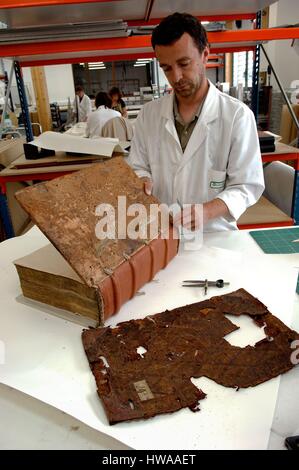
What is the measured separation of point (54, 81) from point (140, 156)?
8.20 metres

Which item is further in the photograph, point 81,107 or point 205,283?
point 81,107

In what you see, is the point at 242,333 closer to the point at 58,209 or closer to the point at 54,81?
the point at 58,209

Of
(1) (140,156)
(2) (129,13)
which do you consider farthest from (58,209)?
(2) (129,13)

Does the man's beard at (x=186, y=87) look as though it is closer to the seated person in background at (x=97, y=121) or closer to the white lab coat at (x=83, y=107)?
the seated person in background at (x=97, y=121)

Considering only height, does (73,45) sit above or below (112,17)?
below

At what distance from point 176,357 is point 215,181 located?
0.71 meters

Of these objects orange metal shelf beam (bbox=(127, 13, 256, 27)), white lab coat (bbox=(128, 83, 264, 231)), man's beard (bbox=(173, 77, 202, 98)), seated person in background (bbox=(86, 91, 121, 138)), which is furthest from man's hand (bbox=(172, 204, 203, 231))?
seated person in background (bbox=(86, 91, 121, 138))

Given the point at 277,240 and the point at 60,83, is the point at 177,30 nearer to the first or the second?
the point at 277,240

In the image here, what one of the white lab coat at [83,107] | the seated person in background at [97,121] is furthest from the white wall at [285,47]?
the white lab coat at [83,107]

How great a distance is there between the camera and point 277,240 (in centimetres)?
111

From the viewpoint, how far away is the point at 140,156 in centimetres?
135

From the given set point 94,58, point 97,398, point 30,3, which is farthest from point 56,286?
point 94,58
